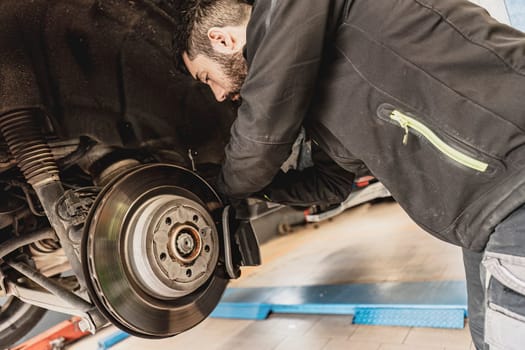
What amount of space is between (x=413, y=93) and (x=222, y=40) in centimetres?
34

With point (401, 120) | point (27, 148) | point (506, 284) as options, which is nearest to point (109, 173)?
point (27, 148)

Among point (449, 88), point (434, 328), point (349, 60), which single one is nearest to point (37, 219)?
point (349, 60)

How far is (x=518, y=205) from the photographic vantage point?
569 mm

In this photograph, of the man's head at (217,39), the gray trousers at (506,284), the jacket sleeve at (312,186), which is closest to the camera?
the gray trousers at (506,284)

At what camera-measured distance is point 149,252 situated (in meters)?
0.90

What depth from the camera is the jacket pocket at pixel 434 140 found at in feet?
1.90

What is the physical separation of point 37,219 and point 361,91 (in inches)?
41.7

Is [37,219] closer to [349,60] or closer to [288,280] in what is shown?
[349,60]

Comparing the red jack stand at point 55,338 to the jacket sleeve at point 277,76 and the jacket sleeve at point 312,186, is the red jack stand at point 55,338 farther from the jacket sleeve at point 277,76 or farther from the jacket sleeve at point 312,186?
the jacket sleeve at point 277,76

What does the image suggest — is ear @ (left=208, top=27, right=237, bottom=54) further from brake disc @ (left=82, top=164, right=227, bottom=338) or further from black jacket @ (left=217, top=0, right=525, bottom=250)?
brake disc @ (left=82, top=164, right=227, bottom=338)

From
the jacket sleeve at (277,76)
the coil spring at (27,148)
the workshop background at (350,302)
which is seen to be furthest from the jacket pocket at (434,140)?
the workshop background at (350,302)

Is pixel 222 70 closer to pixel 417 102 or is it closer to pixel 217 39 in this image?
pixel 217 39

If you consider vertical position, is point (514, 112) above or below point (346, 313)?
above

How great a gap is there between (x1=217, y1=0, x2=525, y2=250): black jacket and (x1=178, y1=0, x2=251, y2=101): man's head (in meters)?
0.08
